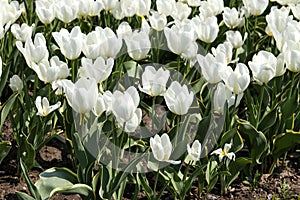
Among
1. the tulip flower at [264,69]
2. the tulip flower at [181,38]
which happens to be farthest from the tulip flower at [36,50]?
the tulip flower at [264,69]

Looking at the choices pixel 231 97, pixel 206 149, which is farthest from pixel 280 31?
pixel 206 149

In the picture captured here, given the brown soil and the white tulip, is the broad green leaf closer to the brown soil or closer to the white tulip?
the brown soil

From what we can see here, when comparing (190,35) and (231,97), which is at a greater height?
(190,35)

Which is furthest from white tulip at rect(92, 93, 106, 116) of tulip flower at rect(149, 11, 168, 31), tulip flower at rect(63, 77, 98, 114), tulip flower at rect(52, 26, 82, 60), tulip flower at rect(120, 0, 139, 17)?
tulip flower at rect(120, 0, 139, 17)

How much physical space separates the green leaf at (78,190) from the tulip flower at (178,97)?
1.64ft

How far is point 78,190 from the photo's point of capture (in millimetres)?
2682

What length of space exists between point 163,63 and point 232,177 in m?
1.06

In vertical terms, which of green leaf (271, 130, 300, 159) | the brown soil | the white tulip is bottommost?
the brown soil

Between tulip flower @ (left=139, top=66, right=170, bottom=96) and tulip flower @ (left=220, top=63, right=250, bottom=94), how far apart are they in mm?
269

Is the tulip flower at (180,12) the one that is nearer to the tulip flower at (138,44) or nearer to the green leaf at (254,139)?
the tulip flower at (138,44)

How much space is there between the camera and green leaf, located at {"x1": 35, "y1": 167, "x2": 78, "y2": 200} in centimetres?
270

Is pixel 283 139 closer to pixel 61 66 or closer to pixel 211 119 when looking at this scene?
pixel 211 119

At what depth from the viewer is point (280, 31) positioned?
11.8 feet

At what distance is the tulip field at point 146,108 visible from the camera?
273cm
